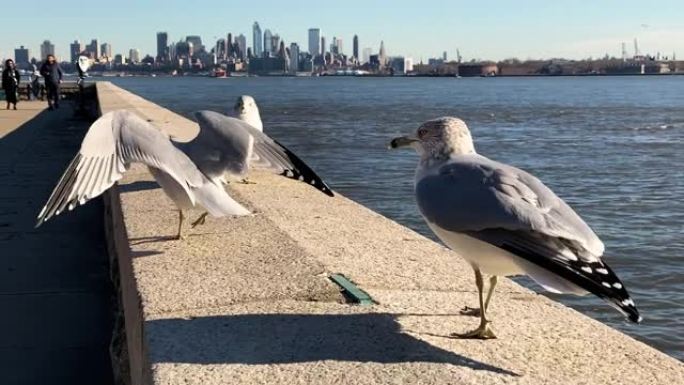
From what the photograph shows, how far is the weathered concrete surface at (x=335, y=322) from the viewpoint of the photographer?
2916 millimetres

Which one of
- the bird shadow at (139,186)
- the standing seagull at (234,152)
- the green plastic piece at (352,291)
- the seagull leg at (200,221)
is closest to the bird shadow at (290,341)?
the green plastic piece at (352,291)

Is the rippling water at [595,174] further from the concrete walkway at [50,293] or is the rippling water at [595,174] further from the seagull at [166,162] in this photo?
the concrete walkway at [50,293]

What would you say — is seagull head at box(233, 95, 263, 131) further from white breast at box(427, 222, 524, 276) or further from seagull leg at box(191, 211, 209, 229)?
white breast at box(427, 222, 524, 276)

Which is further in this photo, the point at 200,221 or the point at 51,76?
the point at 51,76

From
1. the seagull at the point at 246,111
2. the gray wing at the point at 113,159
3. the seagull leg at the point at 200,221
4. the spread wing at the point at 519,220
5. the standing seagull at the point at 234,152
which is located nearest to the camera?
the spread wing at the point at 519,220

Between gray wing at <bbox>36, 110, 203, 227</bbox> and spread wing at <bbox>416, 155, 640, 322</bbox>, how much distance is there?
60.8 inches

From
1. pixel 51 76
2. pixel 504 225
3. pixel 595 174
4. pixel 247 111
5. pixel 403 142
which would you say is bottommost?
pixel 595 174

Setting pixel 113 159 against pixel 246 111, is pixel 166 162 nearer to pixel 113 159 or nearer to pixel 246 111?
pixel 113 159

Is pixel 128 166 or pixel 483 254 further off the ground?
pixel 128 166

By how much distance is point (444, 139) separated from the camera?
353 centimetres

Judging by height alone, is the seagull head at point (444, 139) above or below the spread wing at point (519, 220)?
above

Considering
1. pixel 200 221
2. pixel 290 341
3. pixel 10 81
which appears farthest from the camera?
pixel 10 81

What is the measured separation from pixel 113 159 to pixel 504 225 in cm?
210

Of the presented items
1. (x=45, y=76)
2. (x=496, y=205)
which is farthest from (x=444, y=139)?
(x=45, y=76)
